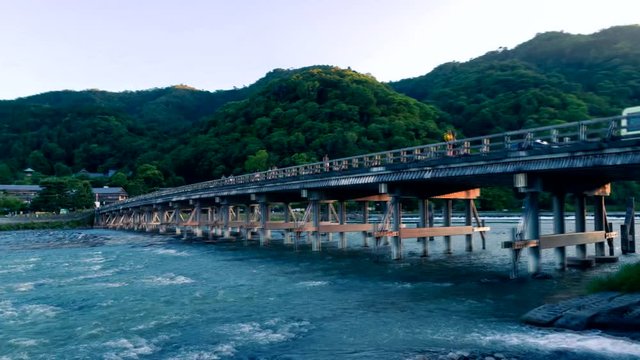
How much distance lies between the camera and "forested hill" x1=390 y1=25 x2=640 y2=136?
120688mm

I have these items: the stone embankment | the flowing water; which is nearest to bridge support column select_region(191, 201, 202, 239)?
the flowing water

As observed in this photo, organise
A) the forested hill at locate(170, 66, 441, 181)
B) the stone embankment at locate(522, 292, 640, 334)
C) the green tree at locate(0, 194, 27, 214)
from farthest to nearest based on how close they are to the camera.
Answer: the forested hill at locate(170, 66, 441, 181)
the green tree at locate(0, 194, 27, 214)
the stone embankment at locate(522, 292, 640, 334)

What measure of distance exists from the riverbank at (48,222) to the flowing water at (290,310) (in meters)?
67.7

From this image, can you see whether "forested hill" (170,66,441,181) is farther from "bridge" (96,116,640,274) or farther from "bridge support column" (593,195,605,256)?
"bridge support column" (593,195,605,256)

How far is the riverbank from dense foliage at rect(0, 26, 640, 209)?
35.7 m

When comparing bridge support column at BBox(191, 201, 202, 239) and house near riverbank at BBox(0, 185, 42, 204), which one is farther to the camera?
house near riverbank at BBox(0, 185, 42, 204)

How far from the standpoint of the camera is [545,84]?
140 metres

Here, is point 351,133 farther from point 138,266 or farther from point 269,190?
point 138,266

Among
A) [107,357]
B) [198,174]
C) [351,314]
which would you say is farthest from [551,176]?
[198,174]

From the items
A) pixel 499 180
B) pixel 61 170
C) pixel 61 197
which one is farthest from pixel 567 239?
pixel 61 170

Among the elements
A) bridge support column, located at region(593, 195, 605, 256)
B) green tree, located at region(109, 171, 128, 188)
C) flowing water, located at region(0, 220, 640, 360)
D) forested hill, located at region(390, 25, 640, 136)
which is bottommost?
flowing water, located at region(0, 220, 640, 360)

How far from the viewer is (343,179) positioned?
37375 mm

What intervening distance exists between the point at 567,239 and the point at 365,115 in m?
118

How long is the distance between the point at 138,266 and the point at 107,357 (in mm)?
22942
